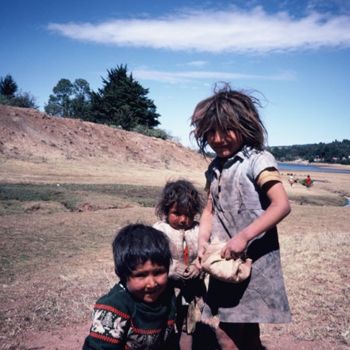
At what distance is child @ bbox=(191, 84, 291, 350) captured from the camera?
2156 millimetres

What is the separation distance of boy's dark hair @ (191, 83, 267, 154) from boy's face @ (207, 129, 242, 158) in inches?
0.9

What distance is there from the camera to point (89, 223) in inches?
330

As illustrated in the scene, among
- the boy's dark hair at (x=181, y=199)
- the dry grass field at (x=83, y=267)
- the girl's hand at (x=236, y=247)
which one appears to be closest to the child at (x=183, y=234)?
the boy's dark hair at (x=181, y=199)

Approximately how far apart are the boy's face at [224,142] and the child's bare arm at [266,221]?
0.32 meters

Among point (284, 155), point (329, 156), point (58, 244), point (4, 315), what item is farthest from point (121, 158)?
point (284, 155)

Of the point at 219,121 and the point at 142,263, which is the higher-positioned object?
the point at 219,121

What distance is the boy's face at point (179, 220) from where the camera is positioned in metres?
2.82

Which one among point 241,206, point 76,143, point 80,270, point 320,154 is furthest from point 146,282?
point 320,154

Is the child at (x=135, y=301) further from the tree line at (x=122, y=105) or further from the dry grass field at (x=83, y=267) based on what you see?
the tree line at (x=122, y=105)

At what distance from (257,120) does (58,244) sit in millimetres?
5168

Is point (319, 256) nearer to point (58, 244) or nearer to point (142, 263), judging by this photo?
point (58, 244)

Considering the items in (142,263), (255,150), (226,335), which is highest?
(255,150)

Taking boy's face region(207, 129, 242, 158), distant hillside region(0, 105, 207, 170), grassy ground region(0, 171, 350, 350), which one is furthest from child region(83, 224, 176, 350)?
distant hillside region(0, 105, 207, 170)

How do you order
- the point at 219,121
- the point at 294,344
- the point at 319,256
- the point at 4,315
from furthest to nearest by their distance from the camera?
1. the point at 319,256
2. the point at 4,315
3. the point at 294,344
4. the point at 219,121
